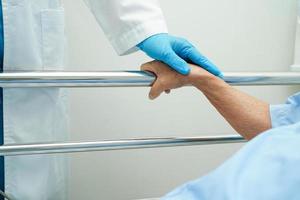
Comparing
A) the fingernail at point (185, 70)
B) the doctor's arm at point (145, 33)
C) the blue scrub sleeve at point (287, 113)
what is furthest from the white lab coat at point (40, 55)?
the blue scrub sleeve at point (287, 113)

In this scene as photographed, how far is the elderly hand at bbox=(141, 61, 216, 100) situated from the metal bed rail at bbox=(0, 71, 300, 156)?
0.02m

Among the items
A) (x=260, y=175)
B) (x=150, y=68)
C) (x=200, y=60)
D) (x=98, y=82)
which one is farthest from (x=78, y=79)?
(x=260, y=175)

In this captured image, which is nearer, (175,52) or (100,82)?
(100,82)

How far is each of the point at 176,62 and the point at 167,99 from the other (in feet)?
2.20

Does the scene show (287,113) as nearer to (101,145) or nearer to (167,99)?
(101,145)

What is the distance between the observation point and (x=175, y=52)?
0.84 m

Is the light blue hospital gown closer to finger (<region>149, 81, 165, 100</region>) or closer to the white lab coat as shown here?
finger (<region>149, 81, 165, 100</region>)

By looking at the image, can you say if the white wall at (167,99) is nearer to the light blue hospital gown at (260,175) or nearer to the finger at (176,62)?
the finger at (176,62)

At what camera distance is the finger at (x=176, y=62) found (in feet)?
2.59

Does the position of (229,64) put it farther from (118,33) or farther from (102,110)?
(118,33)

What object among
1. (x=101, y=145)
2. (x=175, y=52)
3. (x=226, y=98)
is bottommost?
(x=101, y=145)

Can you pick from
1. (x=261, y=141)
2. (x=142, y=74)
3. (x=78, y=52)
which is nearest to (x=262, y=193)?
(x=261, y=141)

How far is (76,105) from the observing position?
1363 mm

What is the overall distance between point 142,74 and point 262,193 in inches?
15.5
